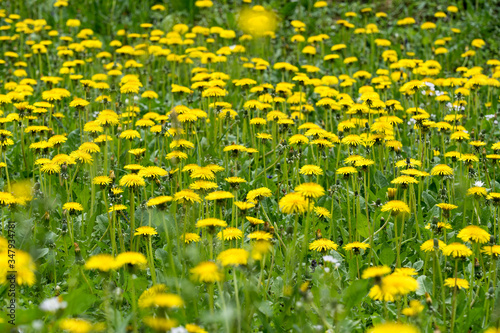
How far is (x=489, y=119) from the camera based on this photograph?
4.93m

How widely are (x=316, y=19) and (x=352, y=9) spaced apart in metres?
0.60

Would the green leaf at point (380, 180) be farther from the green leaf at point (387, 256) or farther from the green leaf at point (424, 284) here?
the green leaf at point (424, 284)

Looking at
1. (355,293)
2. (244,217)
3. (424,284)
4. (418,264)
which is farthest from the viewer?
(244,217)

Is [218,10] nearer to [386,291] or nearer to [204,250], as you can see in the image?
[204,250]

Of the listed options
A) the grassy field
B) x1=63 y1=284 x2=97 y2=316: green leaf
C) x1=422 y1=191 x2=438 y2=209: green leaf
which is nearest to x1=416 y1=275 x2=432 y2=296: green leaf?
the grassy field

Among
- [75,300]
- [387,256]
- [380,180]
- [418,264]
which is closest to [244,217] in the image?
[387,256]

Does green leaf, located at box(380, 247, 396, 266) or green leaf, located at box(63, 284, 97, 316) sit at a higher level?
green leaf, located at box(63, 284, 97, 316)

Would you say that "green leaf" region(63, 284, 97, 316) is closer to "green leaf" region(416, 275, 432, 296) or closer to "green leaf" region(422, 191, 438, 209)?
"green leaf" region(416, 275, 432, 296)

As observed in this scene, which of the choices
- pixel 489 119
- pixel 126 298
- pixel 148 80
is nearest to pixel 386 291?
pixel 126 298

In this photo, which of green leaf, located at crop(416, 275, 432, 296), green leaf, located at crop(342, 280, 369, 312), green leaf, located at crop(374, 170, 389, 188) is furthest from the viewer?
green leaf, located at crop(374, 170, 389, 188)

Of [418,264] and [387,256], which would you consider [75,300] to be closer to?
[387,256]

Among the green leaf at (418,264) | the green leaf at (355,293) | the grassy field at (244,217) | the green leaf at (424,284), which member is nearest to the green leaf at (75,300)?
the grassy field at (244,217)

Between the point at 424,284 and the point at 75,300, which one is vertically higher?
the point at 75,300

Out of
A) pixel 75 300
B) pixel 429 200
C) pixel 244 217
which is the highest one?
pixel 75 300
